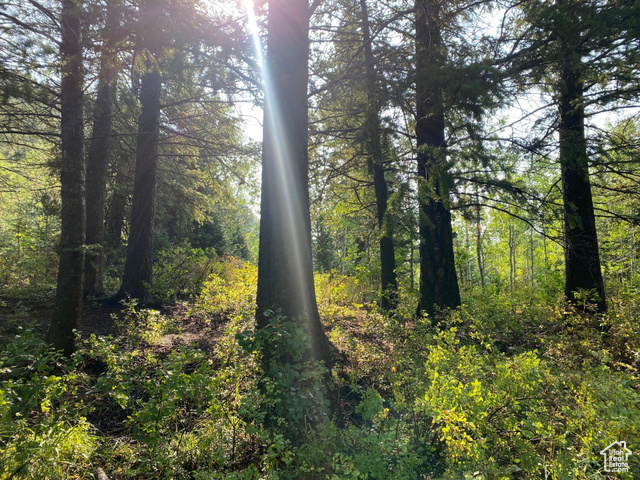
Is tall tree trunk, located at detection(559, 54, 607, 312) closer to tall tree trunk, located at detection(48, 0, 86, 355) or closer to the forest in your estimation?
the forest

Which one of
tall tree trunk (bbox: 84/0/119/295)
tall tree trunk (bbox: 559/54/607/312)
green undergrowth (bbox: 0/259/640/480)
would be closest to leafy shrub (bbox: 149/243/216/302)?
tall tree trunk (bbox: 84/0/119/295)

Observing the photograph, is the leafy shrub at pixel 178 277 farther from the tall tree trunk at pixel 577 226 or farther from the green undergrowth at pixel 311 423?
the tall tree trunk at pixel 577 226

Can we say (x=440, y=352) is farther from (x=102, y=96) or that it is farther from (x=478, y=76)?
(x=102, y=96)

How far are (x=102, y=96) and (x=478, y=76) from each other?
8.35 m

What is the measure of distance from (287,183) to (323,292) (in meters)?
5.40

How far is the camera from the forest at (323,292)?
95.8 inches

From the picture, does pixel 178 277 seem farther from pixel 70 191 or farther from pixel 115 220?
pixel 115 220

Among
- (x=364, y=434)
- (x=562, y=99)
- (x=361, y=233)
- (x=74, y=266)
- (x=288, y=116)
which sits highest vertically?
(x=562, y=99)

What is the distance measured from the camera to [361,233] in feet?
31.4

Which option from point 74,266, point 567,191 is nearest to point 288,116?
point 74,266
